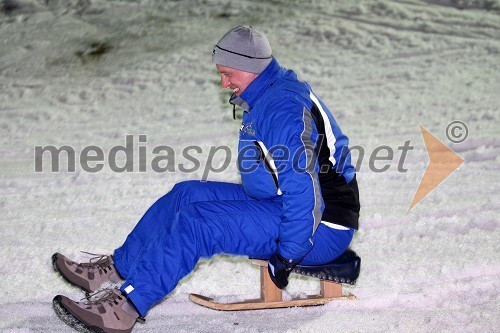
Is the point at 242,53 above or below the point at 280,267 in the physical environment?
above

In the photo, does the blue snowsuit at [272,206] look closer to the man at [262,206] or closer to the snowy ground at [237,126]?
the man at [262,206]

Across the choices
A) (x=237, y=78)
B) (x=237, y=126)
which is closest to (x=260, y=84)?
(x=237, y=78)

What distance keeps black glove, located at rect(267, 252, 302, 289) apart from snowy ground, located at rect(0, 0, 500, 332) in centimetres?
21

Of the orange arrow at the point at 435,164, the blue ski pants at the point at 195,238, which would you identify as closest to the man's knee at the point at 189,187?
the blue ski pants at the point at 195,238

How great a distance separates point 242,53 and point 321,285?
90 centimetres

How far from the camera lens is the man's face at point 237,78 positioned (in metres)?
2.45

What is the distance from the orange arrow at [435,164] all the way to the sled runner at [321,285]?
1.06 m

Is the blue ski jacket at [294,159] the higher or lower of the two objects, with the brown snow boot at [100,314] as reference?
higher

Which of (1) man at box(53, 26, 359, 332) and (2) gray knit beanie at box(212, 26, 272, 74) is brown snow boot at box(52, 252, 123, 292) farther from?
(2) gray knit beanie at box(212, 26, 272, 74)

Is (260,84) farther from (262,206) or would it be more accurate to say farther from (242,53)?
(262,206)

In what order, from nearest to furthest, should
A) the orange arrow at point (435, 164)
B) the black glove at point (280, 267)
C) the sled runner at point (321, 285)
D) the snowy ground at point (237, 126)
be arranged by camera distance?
the black glove at point (280, 267), the sled runner at point (321, 285), the snowy ground at point (237, 126), the orange arrow at point (435, 164)

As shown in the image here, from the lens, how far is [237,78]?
8.10 feet

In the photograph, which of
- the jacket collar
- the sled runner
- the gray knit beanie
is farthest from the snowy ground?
the gray knit beanie

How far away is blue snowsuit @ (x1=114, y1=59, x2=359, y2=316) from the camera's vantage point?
7.59ft
